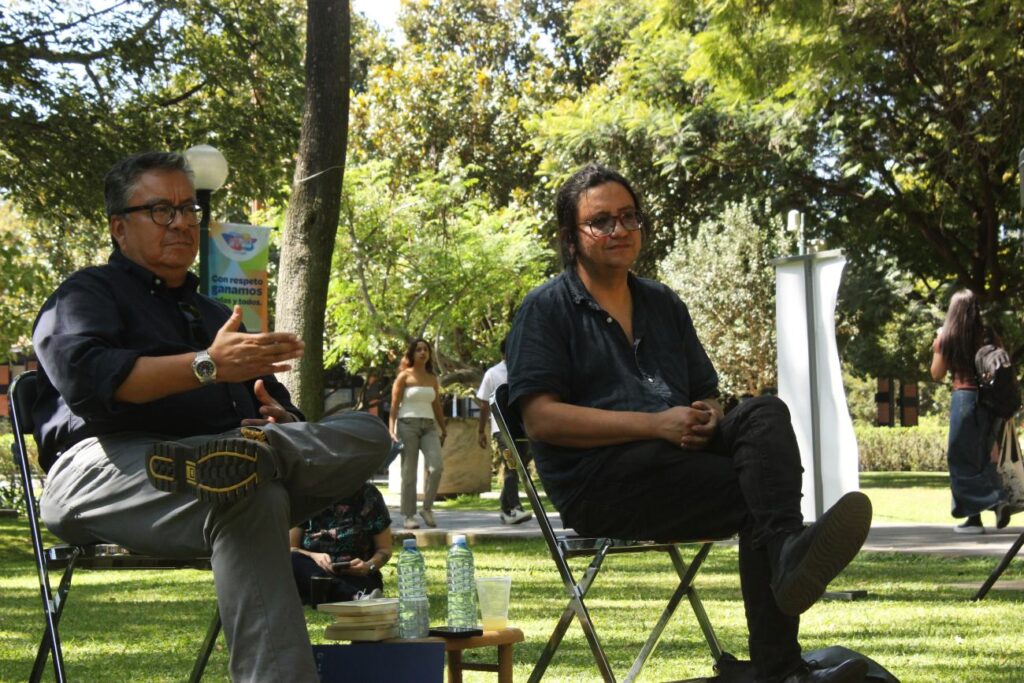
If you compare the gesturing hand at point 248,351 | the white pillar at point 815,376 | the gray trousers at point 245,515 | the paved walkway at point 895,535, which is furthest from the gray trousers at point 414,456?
the gesturing hand at point 248,351

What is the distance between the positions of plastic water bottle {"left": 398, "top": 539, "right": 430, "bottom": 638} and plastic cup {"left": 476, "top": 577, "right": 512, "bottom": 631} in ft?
0.92

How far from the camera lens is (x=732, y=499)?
13.7ft

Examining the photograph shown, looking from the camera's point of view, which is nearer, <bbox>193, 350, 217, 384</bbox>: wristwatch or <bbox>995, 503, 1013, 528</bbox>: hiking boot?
<bbox>193, 350, 217, 384</bbox>: wristwatch

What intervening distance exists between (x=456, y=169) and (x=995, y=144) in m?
15.5

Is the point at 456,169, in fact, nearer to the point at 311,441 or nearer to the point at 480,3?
the point at 480,3

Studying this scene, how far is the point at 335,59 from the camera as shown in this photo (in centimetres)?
1097

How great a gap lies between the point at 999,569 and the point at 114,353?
195 inches

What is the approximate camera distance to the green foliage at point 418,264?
29469mm

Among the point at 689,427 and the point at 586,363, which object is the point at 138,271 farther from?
the point at 689,427

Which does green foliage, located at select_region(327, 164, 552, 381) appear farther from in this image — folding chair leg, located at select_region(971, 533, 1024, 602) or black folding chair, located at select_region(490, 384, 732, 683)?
black folding chair, located at select_region(490, 384, 732, 683)

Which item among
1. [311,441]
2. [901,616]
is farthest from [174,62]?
[311,441]

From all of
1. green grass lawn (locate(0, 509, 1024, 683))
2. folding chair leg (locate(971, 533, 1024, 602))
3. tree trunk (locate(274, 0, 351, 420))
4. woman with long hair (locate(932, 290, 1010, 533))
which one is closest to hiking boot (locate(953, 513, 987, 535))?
woman with long hair (locate(932, 290, 1010, 533))

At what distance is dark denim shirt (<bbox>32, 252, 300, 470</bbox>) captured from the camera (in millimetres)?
3738

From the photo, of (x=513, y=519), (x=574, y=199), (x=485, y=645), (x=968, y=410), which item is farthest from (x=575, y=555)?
(x=513, y=519)
